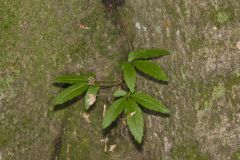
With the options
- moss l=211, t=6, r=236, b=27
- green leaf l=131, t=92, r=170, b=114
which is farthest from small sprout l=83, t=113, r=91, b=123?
moss l=211, t=6, r=236, b=27

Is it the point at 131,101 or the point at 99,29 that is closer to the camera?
the point at 131,101

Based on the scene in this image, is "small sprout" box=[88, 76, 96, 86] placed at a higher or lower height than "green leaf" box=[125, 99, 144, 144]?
higher

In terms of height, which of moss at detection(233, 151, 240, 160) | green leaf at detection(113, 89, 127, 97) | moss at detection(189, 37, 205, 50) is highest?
moss at detection(189, 37, 205, 50)

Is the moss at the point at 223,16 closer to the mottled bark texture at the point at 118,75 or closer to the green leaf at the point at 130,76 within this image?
the mottled bark texture at the point at 118,75

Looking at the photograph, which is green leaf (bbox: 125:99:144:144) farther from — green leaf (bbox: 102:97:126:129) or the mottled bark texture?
the mottled bark texture

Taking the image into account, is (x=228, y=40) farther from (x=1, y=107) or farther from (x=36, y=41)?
(x=1, y=107)

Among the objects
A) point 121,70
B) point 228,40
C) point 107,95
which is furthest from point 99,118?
point 228,40
